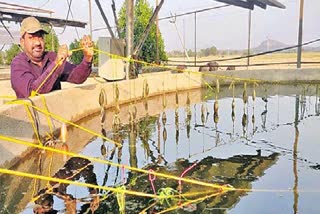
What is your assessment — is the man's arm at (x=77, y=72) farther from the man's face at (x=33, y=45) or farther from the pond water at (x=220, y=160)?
the pond water at (x=220, y=160)

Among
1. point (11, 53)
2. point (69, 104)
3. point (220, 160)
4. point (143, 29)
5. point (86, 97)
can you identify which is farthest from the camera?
point (11, 53)

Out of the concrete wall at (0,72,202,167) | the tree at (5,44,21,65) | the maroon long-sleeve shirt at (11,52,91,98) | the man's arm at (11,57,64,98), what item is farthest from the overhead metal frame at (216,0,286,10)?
the tree at (5,44,21,65)

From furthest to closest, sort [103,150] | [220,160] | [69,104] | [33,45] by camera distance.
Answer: [69,104]
[103,150]
[220,160]
[33,45]

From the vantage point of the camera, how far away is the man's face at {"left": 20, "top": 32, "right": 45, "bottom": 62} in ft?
17.9

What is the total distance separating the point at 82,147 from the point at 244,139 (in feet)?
9.98

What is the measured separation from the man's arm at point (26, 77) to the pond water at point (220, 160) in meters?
1.41

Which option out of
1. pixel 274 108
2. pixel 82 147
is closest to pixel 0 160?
pixel 82 147

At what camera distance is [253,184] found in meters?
5.18

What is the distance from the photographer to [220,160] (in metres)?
6.32

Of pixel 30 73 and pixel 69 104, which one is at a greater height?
pixel 30 73

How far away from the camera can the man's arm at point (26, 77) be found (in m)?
5.48

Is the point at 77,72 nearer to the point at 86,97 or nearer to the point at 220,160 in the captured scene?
the point at 220,160

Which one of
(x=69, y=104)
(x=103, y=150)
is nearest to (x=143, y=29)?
(x=69, y=104)

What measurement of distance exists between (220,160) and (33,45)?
3.21 metres
